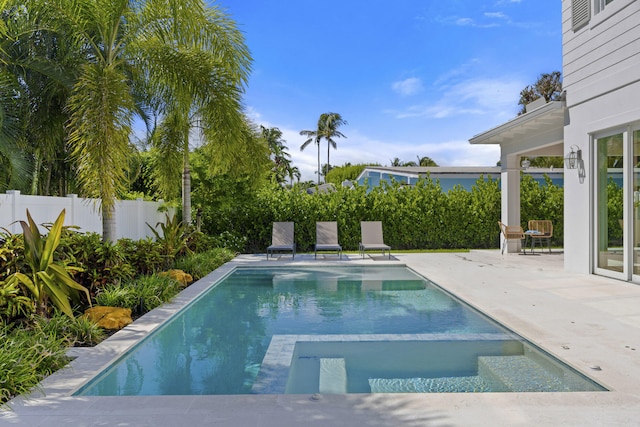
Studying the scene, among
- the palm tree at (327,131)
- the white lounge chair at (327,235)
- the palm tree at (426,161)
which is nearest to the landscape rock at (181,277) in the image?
the white lounge chair at (327,235)

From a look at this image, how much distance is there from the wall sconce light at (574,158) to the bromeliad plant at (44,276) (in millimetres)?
8726

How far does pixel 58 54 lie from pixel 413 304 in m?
9.40

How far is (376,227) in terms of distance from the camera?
1419 cm

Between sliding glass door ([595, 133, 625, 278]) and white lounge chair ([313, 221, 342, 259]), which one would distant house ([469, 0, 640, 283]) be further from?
white lounge chair ([313, 221, 342, 259])

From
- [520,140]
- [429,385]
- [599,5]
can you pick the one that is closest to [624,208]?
[599,5]

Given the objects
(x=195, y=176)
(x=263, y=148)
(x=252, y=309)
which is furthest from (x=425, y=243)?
(x=252, y=309)

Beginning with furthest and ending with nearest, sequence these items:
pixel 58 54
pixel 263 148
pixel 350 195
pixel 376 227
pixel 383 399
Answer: pixel 350 195 → pixel 376 227 → pixel 263 148 → pixel 58 54 → pixel 383 399

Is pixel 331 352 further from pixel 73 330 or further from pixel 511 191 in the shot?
pixel 511 191

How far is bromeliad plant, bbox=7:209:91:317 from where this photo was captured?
203 inches

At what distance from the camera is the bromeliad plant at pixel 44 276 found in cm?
517

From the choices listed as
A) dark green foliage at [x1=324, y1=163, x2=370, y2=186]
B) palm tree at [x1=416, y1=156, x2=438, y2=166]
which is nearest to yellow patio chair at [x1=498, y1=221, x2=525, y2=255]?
dark green foliage at [x1=324, y1=163, x2=370, y2=186]

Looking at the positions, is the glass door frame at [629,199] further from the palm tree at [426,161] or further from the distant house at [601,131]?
the palm tree at [426,161]

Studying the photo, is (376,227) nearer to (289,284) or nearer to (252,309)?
(289,284)

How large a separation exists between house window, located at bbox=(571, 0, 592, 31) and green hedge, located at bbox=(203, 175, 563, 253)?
25.1ft
